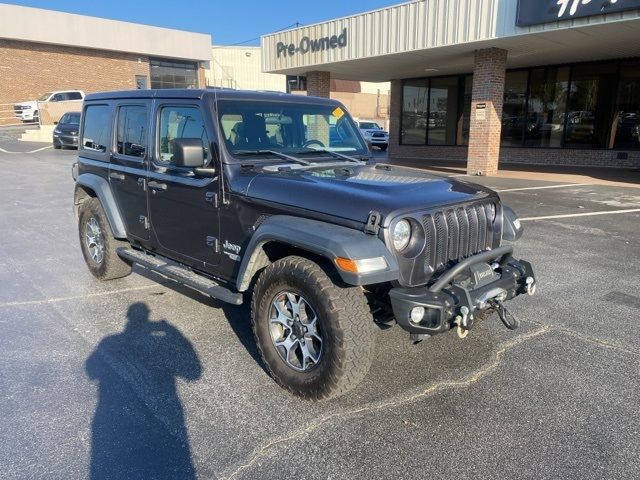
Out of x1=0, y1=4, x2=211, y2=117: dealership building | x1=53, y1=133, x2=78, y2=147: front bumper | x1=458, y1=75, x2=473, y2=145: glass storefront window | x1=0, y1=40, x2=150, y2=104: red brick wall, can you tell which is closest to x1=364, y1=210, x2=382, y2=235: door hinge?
x1=458, y1=75, x2=473, y2=145: glass storefront window

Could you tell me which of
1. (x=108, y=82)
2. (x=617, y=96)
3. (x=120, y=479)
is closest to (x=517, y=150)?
(x=617, y=96)

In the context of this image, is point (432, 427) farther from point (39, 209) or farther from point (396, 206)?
point (39, 209)

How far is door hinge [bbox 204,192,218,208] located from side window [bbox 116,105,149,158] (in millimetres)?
1082

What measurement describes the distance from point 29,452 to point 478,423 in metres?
2.52

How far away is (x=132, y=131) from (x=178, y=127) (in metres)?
0.85

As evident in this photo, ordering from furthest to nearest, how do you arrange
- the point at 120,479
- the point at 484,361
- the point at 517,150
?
1. the point at 517,150
2. the point at 484,361
3. the point at 120,479

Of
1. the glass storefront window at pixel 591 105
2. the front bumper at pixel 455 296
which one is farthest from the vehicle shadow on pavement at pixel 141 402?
the glass storefront window at pixel 591 105

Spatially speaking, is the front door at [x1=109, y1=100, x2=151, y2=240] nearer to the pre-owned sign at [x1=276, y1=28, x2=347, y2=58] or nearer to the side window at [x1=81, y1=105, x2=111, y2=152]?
the side window at [x1=81, y1=105, x2=111, y2=152]

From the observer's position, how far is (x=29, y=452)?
2.71 metres

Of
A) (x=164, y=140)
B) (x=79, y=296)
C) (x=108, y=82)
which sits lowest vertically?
(x=79, y=296)

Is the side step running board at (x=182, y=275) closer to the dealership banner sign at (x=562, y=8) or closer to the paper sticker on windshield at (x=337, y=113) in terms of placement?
the paper sticker on windshield at (x=337, y=113)

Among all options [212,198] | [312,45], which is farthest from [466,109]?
[212,198]

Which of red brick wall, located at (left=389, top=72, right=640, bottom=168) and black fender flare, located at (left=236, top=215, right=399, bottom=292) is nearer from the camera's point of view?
black fender flare, located at (left=236, top=215, right=399, bottom=292)

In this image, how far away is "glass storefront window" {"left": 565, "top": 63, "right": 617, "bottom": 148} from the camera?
16.6 metres
